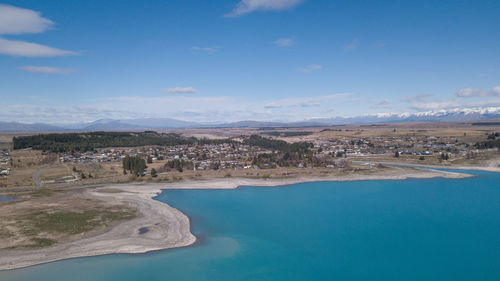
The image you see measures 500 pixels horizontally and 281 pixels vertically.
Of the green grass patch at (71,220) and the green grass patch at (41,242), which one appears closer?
the green grass patch at (41,242)

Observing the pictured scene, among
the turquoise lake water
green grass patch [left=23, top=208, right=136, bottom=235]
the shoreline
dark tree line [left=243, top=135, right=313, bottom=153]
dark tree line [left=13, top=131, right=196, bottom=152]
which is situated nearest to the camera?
the turquoise lake water

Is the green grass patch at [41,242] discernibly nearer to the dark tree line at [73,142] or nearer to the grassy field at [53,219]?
the grassy field at [53,219]

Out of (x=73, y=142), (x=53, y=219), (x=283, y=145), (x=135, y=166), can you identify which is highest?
(x=73, y=142)

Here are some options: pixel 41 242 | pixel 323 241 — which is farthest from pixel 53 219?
pixel 323 241

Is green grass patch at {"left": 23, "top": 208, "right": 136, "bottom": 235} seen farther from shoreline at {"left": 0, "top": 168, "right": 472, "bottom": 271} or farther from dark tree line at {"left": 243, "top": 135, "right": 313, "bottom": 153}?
dark tree line at {"left": 243, "top": 135, "right": 313, "bottom": 153}

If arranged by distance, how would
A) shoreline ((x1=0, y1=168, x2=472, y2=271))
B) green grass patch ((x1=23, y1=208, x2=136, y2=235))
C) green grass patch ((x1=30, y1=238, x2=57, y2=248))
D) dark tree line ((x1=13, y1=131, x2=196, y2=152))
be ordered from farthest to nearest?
dark tree line ((x1=13, y1=131, x2=196, y2=152)) → green grass patch ((x1=23, y1=208, x2=136, y2=235)) → green grass patch ((x1=30, y1=238, x2=57, y2=248)) → shoreline ((x1=0, y1=168, x2=472, y2=271))

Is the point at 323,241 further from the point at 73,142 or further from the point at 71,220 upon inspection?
the point at 73,142

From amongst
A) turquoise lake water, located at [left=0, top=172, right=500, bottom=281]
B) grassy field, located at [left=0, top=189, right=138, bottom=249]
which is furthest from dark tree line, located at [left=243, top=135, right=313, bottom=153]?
grassy field, located at [left=0, top=189, right=138, bottom=249]

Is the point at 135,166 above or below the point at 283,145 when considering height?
below

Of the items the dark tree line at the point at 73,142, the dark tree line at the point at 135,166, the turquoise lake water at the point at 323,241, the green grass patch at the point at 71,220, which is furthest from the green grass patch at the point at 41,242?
the dark tree line at the point at 73,142
